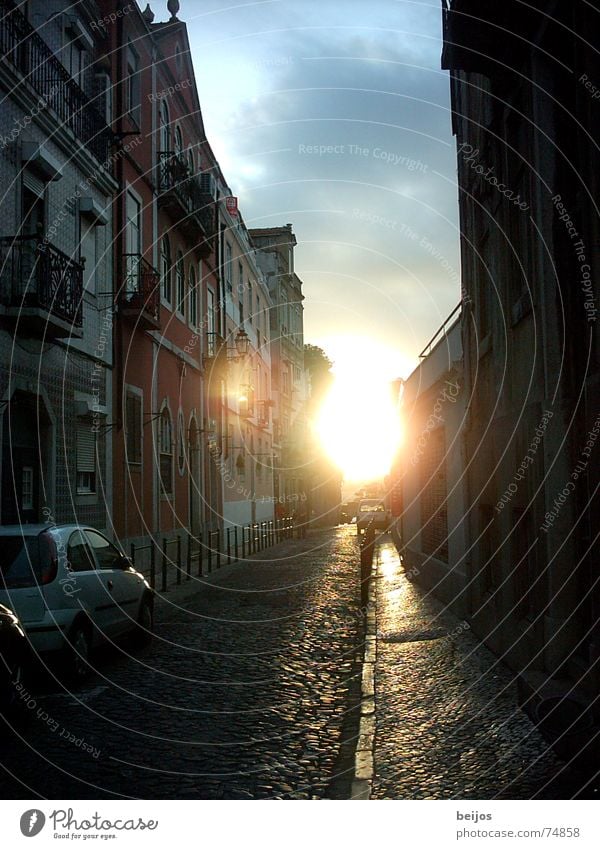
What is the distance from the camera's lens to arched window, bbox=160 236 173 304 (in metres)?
23.7

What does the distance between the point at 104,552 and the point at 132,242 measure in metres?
12.2

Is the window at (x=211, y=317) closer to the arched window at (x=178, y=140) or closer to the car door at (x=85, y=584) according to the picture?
the arched window at (x=178, y=140)

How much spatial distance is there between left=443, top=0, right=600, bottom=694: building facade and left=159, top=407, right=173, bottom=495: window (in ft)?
46.1

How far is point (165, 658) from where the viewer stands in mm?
9953

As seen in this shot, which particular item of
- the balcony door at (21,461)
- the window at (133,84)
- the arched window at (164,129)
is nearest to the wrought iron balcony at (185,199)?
the arched window at (164,129)

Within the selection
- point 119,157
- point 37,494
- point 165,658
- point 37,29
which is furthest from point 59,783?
point 119,157

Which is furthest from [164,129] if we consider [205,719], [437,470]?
[205,719]

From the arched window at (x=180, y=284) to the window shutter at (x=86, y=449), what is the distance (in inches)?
316

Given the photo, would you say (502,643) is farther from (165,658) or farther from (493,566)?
Result: (165,658)

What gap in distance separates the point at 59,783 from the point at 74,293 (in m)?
11.2

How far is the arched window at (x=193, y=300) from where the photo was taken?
1073 inches

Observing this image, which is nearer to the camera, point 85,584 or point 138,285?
point 85,584

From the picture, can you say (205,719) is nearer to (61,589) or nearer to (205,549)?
(61,589)

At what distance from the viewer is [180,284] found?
25.8m
